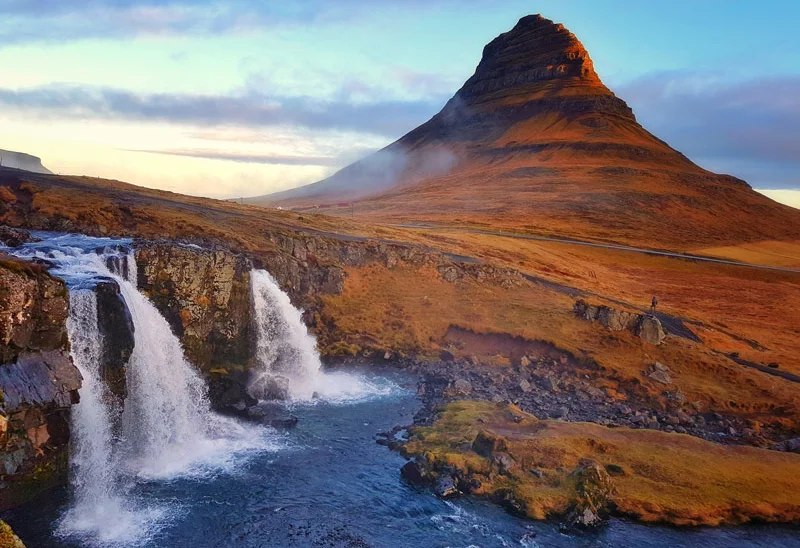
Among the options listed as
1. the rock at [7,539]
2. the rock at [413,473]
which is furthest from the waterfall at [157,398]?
the rock at [7,539]

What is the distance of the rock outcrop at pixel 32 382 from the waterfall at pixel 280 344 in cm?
1610

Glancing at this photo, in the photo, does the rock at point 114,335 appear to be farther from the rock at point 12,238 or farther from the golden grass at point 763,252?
the golden grass at point 763,252

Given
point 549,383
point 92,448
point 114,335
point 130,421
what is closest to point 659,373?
point 549,383

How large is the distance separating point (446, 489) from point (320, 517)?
22.0ft

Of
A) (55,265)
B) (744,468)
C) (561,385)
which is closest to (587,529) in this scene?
(744,468)

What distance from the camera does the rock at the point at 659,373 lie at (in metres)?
48.0

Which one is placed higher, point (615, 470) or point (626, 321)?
point (626, 321)

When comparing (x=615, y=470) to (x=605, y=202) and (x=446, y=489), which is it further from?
(x=605, y=202)

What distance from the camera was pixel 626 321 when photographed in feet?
181

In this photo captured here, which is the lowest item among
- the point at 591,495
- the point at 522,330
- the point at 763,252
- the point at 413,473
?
the point at 413,473

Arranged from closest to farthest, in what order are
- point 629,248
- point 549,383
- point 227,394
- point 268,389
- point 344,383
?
point 227,394 < point 268,389 < point 549,383 < point 344,383 < point 629,248

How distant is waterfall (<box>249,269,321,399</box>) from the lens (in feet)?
150

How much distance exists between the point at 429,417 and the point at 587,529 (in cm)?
1431

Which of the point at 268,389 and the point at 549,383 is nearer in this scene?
the point at 268,389
